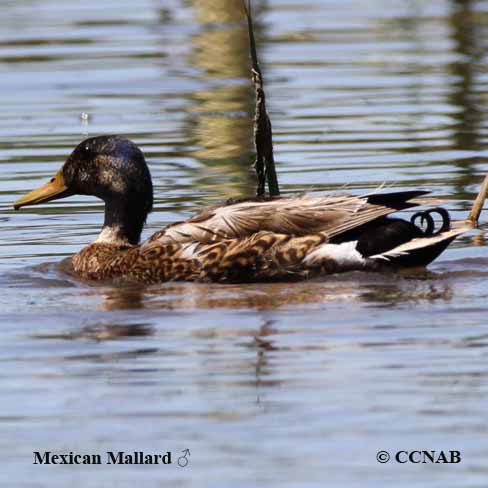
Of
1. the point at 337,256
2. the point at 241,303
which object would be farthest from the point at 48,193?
the point at 241,303

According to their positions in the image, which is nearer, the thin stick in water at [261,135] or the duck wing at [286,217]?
the duck wing at [286,217]

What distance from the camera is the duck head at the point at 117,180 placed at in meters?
11.3

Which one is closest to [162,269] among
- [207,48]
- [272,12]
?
[207,48]

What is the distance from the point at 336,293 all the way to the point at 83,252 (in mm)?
1999

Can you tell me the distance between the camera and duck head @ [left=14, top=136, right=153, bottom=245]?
37.1ft

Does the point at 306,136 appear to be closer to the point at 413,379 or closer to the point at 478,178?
the point at 478,178

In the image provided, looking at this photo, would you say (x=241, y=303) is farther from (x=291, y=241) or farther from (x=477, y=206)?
(x=477, y=206)

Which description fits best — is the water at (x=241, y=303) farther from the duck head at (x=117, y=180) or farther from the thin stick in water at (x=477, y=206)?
the duck head at (x=117, y=180)

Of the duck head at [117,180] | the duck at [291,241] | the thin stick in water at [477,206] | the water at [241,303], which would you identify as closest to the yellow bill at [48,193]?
the duck head at [117,180]

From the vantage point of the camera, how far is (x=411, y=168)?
13.7 m

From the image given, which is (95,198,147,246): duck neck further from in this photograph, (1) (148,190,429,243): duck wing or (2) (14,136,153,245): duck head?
(1) (148,190,429,243): duck wing

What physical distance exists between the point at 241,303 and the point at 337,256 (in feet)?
2.96

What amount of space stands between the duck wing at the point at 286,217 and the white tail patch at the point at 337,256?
0.10 meters

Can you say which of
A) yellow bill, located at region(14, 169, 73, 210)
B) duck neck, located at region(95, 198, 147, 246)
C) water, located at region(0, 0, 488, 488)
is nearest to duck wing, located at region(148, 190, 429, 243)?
water, located at region(0, 0, 488, 488)
